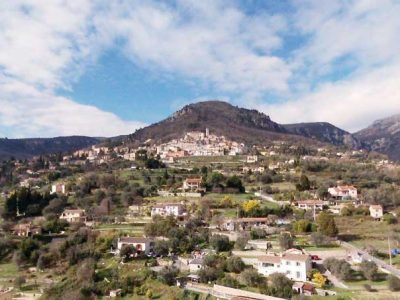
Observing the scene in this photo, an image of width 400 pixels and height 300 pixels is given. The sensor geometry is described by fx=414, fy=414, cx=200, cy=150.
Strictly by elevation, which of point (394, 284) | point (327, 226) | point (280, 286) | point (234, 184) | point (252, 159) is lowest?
point (280, 286)

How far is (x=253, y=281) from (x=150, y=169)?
4628cm

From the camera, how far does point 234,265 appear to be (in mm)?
28406

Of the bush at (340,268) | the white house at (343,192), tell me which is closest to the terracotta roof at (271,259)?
the bush at (340,268)

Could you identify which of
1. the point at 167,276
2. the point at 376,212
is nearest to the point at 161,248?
the point at 167,276

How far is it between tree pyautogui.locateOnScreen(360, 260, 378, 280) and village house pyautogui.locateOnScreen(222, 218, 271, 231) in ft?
45.2

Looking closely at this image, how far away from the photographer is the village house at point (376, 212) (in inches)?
1677

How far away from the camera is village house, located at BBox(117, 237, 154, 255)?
33844 mm

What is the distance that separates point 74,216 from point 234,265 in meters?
23.1

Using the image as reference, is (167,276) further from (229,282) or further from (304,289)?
(304,289)

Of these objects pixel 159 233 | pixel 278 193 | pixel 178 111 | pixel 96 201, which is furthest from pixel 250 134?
pixel 159 233

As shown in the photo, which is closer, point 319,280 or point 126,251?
point 319,280

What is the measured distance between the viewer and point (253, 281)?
26.3m

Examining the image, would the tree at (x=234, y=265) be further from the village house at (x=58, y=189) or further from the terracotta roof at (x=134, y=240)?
the village house at (x=58, y=189)

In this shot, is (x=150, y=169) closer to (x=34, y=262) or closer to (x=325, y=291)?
(x=34, y=262)
